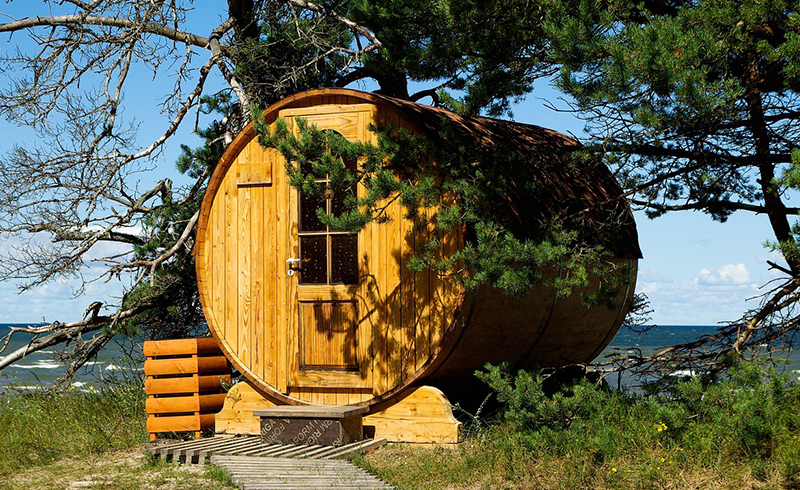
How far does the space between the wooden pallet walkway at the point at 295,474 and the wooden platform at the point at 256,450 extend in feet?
0.56

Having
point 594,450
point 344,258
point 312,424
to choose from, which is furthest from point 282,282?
point 594,450

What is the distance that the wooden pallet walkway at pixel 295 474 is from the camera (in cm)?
635

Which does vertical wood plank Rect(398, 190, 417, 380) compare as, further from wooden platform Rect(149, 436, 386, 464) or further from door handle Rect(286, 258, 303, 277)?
door handle Rect(286, 258, 303, 277)

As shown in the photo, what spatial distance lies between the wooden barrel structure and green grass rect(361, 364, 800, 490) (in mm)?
1106

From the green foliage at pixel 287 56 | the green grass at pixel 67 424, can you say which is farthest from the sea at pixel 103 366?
the green foliage at pixel 287 56

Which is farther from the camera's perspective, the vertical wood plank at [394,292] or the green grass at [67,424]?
the green grass at [67,424]

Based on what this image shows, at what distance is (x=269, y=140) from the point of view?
7.46 meters

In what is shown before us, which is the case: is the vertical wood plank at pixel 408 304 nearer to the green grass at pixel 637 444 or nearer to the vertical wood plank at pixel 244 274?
the green grass at pixel 637 444

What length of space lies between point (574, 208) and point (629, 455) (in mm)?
3170

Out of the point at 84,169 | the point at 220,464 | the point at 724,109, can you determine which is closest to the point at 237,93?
the point at 84,169

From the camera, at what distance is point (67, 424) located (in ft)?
30.9

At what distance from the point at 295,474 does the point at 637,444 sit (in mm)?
2581

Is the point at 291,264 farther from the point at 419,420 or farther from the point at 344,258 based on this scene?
the point at 419,420

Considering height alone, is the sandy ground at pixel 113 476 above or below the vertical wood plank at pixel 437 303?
below
